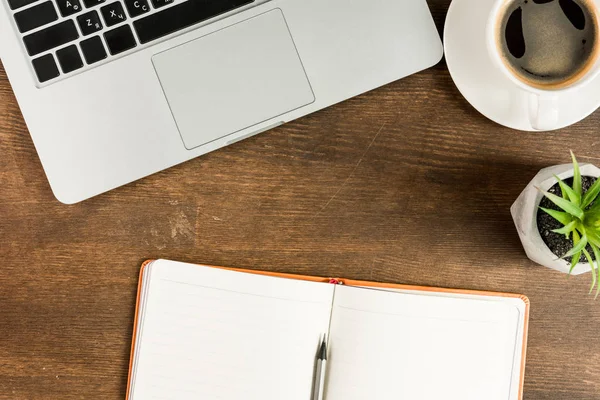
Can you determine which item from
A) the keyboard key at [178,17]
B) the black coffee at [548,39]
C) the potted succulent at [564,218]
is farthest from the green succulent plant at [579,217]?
the keyboard key at [178,17]

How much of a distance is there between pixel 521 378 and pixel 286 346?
0.26 metres

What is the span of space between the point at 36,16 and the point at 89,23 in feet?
0.19

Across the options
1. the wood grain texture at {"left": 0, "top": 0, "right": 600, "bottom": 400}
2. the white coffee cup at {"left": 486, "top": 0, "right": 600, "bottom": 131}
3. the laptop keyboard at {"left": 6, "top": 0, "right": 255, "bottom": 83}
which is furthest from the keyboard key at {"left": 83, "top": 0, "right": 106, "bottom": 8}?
the white coffee cup at {"left": 486, "top": 0, "right": 600, "bottom": 131}

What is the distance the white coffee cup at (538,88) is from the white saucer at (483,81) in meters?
0.02

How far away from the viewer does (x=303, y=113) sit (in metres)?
0.57

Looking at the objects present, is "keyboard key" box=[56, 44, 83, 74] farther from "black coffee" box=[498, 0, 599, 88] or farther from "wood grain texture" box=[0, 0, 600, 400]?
"black coffee" box=[498, 0, 599, 88]

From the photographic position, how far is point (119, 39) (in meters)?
0.55

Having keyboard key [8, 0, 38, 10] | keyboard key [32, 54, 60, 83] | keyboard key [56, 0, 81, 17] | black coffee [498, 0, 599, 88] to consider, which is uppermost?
keyboard key [8, 0, 38, 10]

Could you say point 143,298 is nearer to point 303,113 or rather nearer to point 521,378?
point 303,113

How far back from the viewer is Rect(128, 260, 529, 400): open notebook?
1.86ft

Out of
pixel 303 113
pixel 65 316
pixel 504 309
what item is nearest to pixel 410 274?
pixel 504 309

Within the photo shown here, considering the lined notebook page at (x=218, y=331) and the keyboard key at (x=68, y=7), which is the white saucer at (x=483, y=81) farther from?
the keyboard key at (x=68, y=7)

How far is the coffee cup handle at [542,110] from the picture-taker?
0.49 meters

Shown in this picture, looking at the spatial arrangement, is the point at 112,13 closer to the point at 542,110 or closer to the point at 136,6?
→ the point at 136,6
